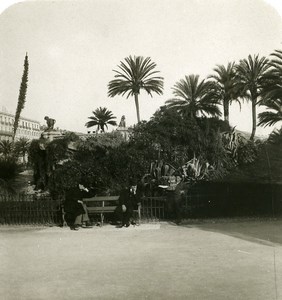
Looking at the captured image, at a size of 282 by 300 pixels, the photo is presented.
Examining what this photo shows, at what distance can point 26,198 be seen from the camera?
14.5 m

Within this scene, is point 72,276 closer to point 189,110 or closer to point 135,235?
point 135,235

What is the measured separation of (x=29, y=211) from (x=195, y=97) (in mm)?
15974

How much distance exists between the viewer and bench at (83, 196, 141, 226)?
13.1 meters

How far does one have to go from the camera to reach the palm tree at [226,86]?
26.2 metres

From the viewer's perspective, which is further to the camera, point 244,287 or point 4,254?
point 4,254

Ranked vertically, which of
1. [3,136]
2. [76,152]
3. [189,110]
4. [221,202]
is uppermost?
[3,136]

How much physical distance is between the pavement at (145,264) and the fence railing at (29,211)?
2.26m

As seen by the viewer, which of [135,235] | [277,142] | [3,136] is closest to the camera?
[135,235]

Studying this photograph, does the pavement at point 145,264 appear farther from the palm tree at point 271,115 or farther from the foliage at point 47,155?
the palm tree at point 271,115

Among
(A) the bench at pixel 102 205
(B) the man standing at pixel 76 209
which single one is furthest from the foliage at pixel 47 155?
(B) the man standing at pixel 76 209

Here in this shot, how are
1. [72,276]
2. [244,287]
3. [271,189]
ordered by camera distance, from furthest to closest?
[271,189] → [72,276] → [244,287]

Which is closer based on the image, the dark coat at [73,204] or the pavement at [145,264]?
the pavement at [145,264]

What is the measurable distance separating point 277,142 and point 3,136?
65.5 meters

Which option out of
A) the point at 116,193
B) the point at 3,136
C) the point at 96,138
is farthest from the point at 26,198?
the point at 3,136
